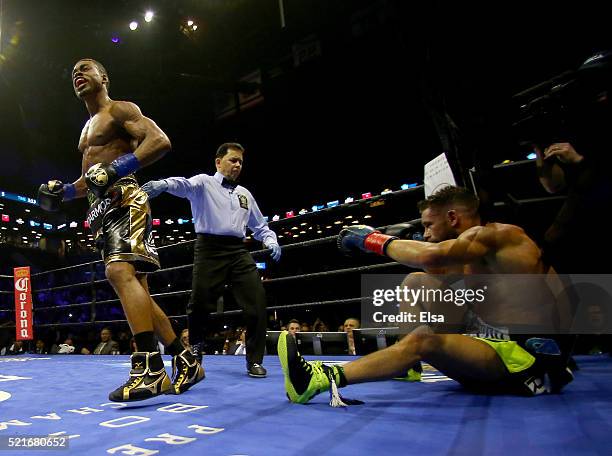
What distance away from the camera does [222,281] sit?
→ 245cm

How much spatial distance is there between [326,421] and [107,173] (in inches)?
45.0

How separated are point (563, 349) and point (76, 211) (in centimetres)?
1555

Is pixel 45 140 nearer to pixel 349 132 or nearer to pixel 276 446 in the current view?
pixel 349 132

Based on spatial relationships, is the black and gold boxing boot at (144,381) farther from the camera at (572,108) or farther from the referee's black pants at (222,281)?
the camera at (572,108)

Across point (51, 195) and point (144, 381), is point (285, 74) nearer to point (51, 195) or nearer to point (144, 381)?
point (51, 195)

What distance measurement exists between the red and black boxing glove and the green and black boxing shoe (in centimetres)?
39

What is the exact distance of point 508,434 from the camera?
970mm

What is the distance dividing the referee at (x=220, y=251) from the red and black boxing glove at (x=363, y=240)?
0.96 metres

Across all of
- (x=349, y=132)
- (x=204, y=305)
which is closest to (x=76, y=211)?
(x=349, y=132)

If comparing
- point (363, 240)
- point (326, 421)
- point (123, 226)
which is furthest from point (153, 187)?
point (326, 421)

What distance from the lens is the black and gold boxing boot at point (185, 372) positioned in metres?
1.71

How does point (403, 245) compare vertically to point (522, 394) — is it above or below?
above

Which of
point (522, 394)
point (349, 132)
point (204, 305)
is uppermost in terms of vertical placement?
point (349, 132)

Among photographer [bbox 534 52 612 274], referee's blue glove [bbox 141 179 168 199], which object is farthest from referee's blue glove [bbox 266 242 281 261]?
photographer [bbox 534 52 612 274]
